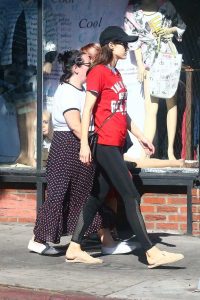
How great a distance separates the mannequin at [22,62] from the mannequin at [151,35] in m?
1.15

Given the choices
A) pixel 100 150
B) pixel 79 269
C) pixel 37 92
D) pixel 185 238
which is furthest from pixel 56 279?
pixel 37 92

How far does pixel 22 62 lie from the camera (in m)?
10.0

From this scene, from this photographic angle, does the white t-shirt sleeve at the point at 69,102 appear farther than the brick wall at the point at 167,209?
No

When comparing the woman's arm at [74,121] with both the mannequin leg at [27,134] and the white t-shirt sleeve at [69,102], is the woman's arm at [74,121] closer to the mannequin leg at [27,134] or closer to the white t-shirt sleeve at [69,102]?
the white t-shirt sleeve at [69,102]

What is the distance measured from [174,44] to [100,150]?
223cm

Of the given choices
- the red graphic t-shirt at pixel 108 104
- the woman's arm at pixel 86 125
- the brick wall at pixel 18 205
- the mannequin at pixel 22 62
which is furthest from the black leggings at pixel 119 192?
the mannequin at pixel 22 62

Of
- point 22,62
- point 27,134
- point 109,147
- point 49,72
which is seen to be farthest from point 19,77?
point 109,147

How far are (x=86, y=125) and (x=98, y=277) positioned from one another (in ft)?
4.32

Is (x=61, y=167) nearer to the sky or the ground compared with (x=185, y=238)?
nearer to the sky

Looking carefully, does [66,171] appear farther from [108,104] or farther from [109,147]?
[108,104]

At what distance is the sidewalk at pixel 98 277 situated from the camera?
664 centimetres

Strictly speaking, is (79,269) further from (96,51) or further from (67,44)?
(67,44)

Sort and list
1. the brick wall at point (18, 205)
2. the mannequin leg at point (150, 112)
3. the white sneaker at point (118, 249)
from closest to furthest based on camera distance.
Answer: the white sneaker at point (118, 249), the mannequin leg at point (150, 112), the brick wall at point (18, 205)

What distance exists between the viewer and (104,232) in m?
8.41
